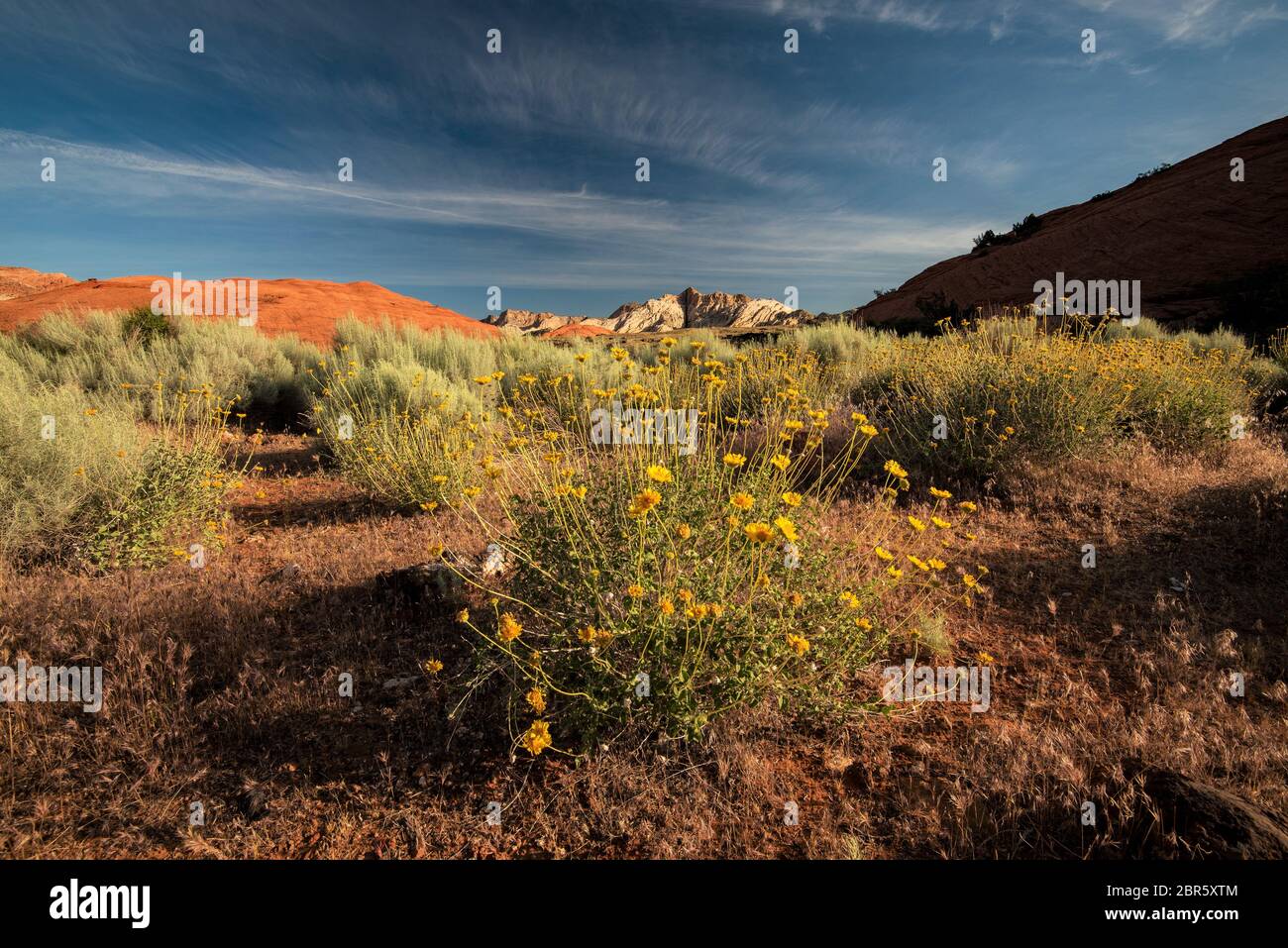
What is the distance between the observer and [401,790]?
7.13 ft

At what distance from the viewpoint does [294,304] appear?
16.2 metres

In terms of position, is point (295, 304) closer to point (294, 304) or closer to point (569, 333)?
point (294, 304)

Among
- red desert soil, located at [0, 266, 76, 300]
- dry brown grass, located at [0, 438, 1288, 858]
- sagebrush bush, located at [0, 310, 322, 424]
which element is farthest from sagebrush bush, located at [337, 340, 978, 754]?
red desert soil, located at [0, 266, 76, 300]

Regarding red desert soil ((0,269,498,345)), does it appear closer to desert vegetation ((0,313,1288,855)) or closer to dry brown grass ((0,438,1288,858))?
desert vegetation ((0,313,1288,855))

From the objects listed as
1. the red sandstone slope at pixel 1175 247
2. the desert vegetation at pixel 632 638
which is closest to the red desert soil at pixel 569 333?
the red sandstone slope at pixel 1175 247

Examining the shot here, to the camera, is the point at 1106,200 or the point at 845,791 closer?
the point at 845,791

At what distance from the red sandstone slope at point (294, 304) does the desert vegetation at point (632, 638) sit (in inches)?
402

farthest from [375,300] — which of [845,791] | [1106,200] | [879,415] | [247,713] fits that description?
[1106,200]

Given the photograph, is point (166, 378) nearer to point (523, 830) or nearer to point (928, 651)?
point (523, 830)

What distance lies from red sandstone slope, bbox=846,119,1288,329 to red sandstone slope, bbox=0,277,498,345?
17504mm

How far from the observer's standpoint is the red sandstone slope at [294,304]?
45.4 ft

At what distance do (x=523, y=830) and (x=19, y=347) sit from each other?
12876mm

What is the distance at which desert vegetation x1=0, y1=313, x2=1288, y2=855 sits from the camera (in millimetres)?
2047

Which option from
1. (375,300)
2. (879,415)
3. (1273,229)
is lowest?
(879,415)
